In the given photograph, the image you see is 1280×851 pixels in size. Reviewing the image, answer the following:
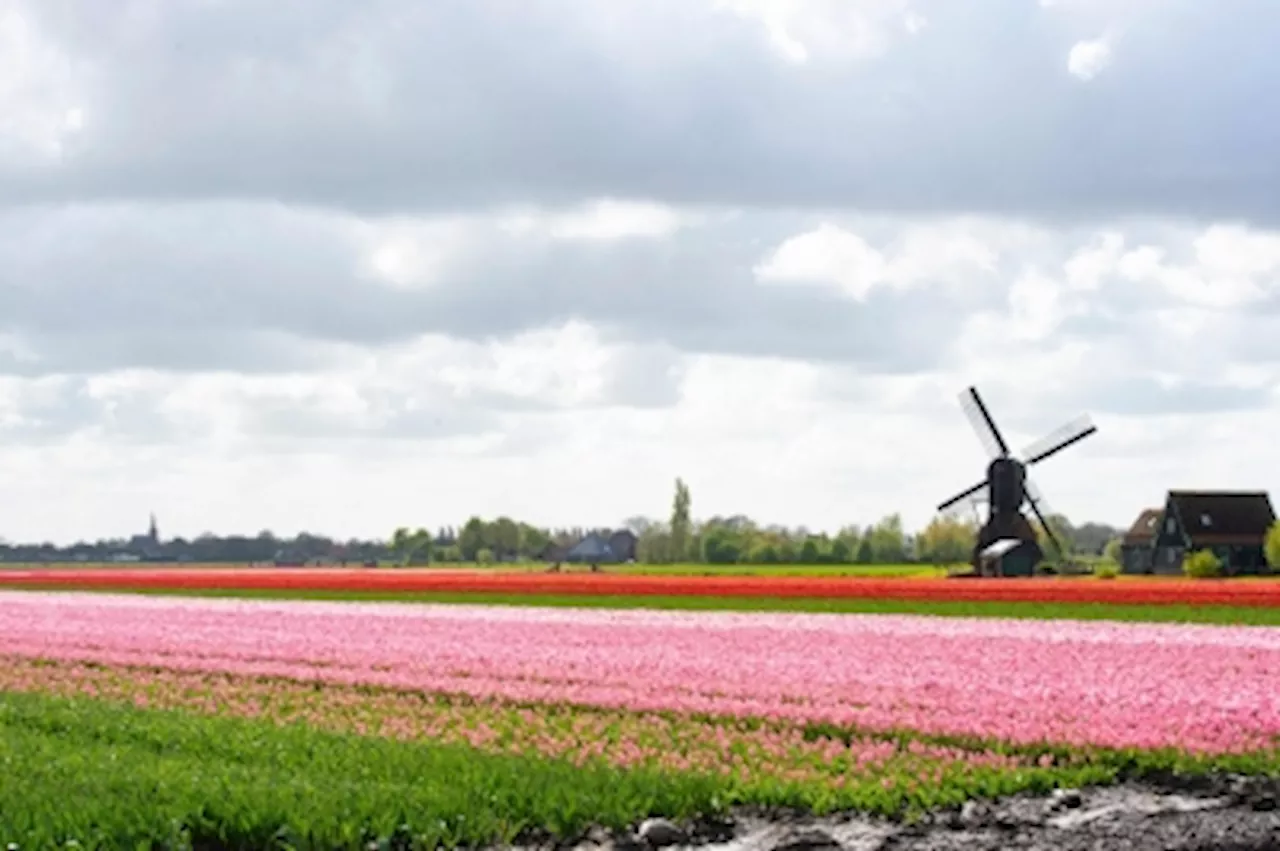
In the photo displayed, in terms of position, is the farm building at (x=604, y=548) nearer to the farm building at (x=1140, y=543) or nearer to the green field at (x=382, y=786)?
the farm building at (x=1140, y=543)

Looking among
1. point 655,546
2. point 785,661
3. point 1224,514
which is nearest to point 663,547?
point 655,546

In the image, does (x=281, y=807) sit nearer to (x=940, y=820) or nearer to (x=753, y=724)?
(x=940, y=820)

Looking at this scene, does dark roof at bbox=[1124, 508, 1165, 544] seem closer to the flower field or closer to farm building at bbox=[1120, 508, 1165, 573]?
farm building at bbox=[1120, 508, 1165, 573]

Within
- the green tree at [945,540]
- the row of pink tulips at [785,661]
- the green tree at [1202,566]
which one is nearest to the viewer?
the row of pink tulips at [785,661]

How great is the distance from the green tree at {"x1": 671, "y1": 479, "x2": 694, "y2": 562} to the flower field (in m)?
109

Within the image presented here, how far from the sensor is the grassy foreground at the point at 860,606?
44.5 meters

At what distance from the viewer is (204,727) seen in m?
20.8

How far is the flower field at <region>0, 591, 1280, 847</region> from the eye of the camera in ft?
49.7

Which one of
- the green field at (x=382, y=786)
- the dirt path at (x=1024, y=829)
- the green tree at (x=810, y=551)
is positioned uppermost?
the green tree at (x=810, y=551)

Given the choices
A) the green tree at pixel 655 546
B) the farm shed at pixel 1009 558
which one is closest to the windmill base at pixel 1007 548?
the farm shed at pixel 1009 558

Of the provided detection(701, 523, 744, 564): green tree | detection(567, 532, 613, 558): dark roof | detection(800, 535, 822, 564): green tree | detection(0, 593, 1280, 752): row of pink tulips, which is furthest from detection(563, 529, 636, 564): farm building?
detection(0, 593, 1280, 752): row of pink tulips

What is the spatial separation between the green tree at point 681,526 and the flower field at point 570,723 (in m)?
109

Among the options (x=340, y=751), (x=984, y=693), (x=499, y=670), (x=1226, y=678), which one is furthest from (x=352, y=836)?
(x=1226, y=678)

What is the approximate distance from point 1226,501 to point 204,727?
295ft
